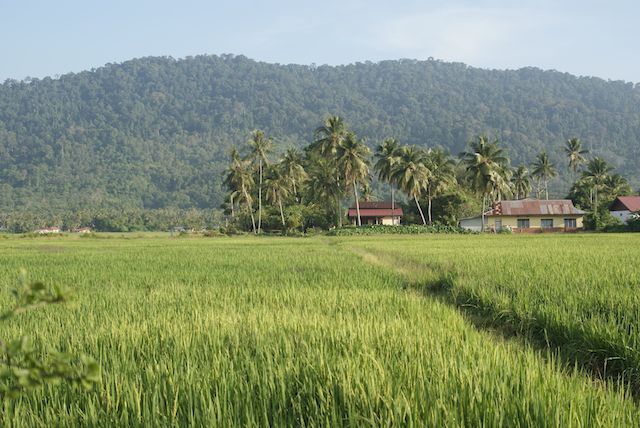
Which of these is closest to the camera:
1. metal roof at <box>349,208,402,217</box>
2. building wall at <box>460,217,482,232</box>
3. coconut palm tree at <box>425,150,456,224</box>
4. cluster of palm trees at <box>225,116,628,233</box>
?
cluster of palm trees at <box>225,116,628,233</box>

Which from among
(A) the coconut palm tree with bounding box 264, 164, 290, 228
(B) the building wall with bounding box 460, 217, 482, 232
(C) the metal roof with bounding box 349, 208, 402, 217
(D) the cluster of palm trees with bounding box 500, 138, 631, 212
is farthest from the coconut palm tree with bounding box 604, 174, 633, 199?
(A) the coconut palm tree with bounding box 264, 164, 290, 228

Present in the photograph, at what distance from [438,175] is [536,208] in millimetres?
10556

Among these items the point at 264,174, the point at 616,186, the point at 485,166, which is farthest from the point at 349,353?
the point at 616,186

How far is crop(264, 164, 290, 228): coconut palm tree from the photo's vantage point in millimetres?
61612

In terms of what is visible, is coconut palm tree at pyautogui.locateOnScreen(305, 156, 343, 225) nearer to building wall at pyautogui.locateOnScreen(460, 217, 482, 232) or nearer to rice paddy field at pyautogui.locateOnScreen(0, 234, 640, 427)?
building wall at pyautogui.locateOnScreen(460, 217, 482, 232)

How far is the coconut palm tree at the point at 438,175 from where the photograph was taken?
197 ft

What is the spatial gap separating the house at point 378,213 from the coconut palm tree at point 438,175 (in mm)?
5948

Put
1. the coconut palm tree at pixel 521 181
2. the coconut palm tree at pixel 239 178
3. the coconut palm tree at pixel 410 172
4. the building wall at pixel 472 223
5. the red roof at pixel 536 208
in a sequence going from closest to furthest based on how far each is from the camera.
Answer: the coconut palm tree at pixel 410 172, the red roof at pixel 536 208, the building wall at pixel 472 223, the coconut palm tree at pixel 239 178, the coconut palm tree at pixel 521 181

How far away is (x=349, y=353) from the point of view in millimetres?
4133

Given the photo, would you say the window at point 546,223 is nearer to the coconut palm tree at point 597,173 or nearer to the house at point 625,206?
the house at point 625,206

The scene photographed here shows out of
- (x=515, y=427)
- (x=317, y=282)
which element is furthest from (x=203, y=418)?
(x=317, y=282)

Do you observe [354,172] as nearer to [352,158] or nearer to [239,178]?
[352,158]

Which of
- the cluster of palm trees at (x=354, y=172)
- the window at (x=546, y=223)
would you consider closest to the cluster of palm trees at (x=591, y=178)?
the cluster of palm trees at (x=354, y=172)

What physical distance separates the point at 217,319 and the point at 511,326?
3.57m
